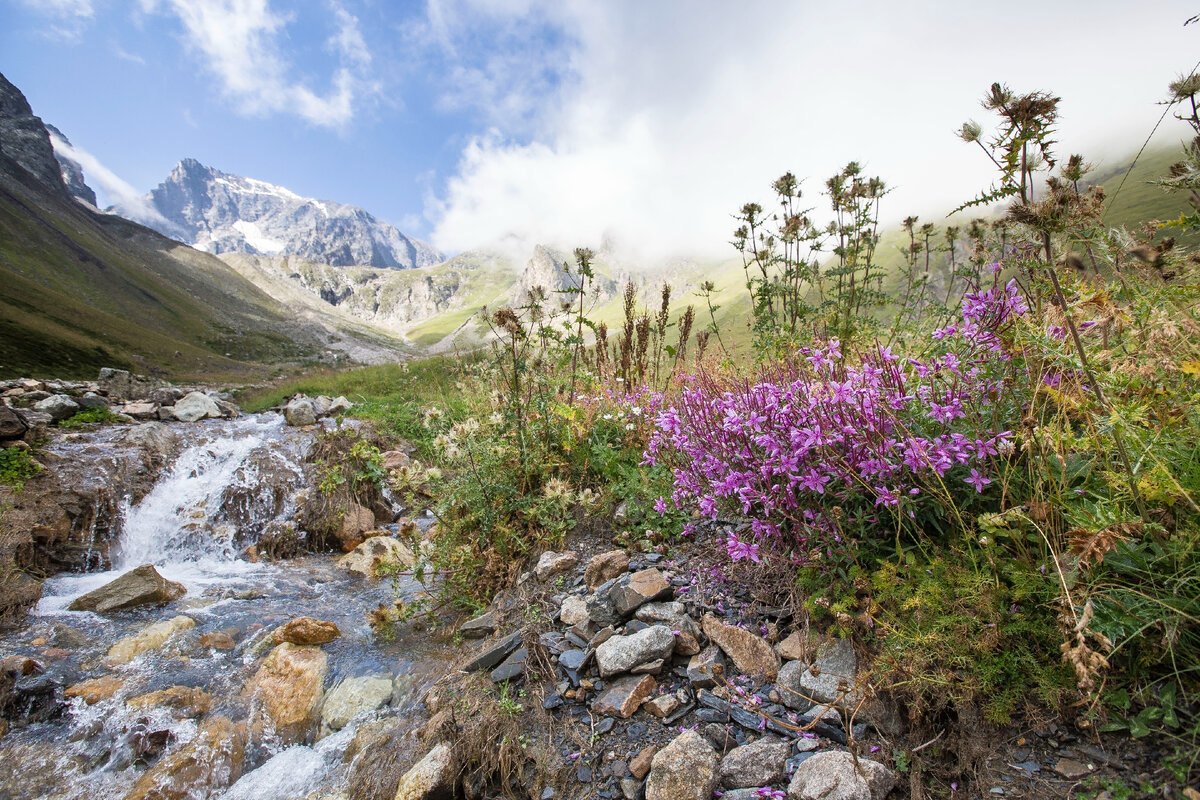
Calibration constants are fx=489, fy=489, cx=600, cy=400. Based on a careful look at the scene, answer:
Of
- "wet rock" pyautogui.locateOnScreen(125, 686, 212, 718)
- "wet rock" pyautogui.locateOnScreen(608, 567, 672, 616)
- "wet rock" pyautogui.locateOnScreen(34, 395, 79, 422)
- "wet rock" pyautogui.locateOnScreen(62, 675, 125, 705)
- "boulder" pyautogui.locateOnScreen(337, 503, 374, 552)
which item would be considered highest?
"wet rock" pyautogui.locateOnScreen(34, 395, 79, 422)

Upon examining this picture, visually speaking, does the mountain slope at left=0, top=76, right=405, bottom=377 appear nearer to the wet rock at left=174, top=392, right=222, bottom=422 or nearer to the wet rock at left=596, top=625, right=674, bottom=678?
the wet rock at left=174, top=392, right=222, bottom=422

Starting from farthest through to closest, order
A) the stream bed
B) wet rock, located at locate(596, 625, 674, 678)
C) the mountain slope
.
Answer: the mountain slope → the stream bed → wet rock, located at locate(596, 625, 674, 678)

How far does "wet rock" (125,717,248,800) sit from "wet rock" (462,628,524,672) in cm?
186

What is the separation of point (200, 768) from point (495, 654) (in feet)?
7.44

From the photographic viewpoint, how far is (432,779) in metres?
2.57

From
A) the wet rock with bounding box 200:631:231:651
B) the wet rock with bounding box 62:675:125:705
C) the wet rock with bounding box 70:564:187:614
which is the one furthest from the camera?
the wet rock with bounding box 70:564:187:614

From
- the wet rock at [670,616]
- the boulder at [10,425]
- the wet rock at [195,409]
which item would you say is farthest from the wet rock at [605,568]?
the wet rock at [195,409]

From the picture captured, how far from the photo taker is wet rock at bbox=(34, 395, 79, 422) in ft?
30.7

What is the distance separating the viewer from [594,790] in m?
2.24

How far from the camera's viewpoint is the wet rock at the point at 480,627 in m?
3.69

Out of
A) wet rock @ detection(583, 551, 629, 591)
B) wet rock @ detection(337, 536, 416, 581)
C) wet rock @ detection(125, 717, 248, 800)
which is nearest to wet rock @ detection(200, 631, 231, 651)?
wet rock @ detection(125, 717, 248, 800)

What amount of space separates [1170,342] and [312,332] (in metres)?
104

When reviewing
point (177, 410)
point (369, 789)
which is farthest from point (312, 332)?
point (369, 789)

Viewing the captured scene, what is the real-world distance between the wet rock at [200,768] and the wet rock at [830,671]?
153 inches
